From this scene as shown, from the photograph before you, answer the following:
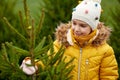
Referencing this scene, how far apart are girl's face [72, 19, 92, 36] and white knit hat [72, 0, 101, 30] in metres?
0.04

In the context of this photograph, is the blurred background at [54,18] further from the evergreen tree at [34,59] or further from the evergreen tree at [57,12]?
the evergreen tree at [34,59]

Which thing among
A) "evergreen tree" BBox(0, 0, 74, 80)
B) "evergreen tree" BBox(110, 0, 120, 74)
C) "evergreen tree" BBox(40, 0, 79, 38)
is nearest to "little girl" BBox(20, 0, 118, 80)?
"evergreen tree" BBox(0, 0, 74, 80)

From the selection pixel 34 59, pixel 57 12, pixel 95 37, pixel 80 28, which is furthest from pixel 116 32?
pixel 34 59

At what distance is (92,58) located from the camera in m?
5.50

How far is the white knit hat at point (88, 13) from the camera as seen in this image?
17.7ft

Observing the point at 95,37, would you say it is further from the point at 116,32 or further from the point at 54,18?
the point at 54,18

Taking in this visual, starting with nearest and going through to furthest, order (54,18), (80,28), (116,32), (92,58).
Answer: (80,28) < (92,58) < (116,32) < (54,18)

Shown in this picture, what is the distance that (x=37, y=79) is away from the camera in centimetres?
475

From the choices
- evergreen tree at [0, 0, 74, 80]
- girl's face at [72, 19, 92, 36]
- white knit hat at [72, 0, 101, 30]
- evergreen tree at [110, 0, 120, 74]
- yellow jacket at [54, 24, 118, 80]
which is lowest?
evergreen tree at [0, 0, 74, 80]

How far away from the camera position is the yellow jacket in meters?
5.50

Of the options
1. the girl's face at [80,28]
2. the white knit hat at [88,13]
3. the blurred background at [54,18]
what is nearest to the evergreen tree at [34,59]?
the girl's face at [80,28]

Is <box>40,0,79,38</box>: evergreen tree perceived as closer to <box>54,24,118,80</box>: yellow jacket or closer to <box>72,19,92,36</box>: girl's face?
<box>54,24,118,80</box>: yellow jacket

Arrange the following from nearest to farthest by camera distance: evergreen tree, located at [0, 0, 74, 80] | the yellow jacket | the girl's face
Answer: evergreen tree, located at [0, 0, 74, 80]
the girl's face
the yellow jacket

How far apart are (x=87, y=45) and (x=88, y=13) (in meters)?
0.34
